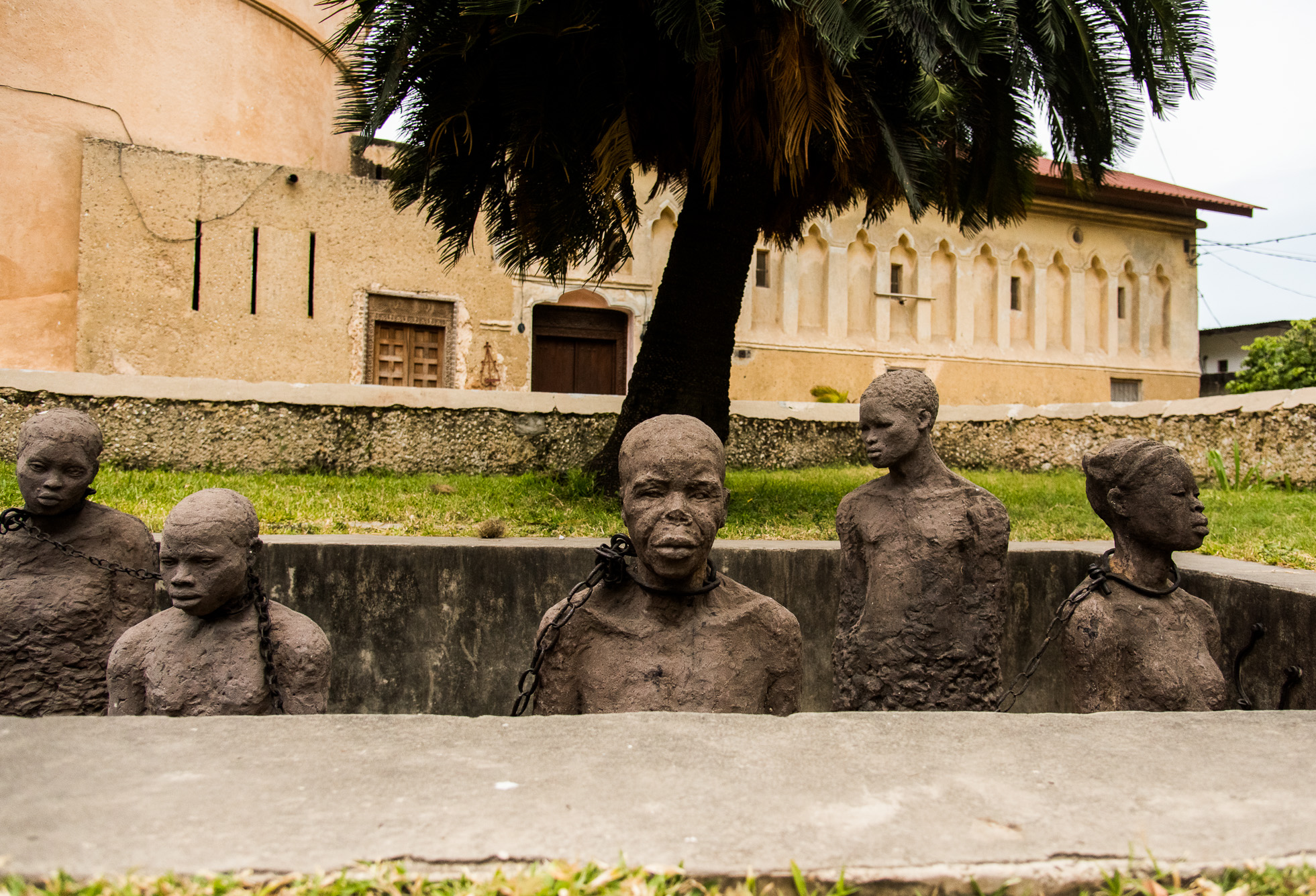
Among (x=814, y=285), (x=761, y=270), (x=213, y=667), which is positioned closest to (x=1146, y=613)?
(x=213, y=667)

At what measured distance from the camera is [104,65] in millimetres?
14305

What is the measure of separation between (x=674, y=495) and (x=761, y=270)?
15.9m

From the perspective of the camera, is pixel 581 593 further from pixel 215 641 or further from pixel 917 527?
pixel 917 527

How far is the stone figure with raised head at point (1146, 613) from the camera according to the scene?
10.0 ft

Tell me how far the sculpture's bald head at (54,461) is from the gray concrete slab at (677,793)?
70.1 inches

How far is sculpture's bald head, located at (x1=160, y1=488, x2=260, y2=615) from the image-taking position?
272cm

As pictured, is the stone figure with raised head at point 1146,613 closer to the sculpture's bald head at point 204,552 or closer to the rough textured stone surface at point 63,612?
the sculpture's bald head at point 204,552

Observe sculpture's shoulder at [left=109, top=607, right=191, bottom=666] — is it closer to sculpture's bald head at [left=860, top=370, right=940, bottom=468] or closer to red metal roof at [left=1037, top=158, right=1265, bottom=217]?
sculpture's bald head at [left=860, top=370, right=940, bottom=468]

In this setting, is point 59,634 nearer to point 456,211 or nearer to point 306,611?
point 306,611

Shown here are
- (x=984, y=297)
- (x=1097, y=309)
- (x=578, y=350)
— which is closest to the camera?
(x=578, y=350)

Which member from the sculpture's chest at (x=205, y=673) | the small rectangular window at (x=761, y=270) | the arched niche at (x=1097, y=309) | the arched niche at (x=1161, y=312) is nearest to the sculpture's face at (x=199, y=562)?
the sculpture's chest at (x=205, y=673)

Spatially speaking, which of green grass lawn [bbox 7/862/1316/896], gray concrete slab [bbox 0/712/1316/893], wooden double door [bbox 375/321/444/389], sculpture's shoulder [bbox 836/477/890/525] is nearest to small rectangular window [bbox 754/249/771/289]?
wooden double door [bbox 375/321/444/389]

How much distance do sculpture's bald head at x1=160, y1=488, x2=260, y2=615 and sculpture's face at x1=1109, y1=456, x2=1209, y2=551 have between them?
9.66 feet

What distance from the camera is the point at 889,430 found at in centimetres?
345
